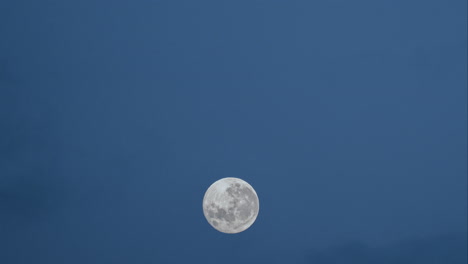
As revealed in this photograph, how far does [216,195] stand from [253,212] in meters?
1.67

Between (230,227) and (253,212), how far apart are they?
1.33 m

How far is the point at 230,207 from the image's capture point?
23.6m

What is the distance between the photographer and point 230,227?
77.4ft

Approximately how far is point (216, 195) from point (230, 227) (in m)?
1.36

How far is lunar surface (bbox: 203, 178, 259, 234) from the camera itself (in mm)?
23562

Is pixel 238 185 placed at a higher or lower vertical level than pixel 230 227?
higher

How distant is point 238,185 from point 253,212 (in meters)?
1.21

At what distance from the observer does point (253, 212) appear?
80.2 ft

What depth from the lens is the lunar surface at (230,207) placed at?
23.6m

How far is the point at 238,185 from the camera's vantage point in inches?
964

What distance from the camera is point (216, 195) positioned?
2402 centimetres

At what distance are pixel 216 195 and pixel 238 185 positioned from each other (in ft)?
3.40

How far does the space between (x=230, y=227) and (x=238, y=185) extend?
180 cm
